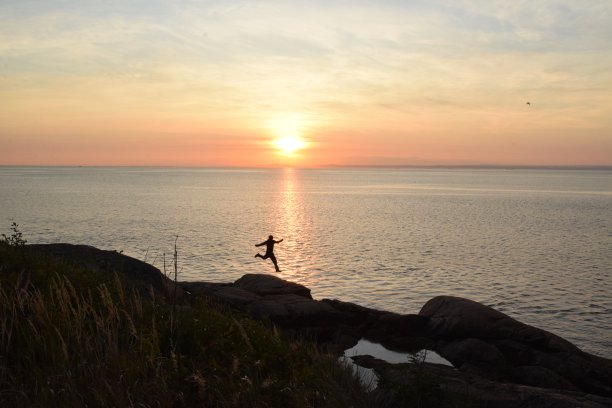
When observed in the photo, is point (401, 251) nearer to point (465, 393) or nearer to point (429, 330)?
point (429, 330)

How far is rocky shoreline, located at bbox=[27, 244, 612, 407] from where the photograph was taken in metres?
15.6

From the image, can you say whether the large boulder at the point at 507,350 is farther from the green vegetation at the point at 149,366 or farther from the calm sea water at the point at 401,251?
the green vegetation at the point at 149,366

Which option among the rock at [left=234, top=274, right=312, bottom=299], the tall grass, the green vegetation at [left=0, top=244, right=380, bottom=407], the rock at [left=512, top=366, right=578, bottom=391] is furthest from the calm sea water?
the tall grass

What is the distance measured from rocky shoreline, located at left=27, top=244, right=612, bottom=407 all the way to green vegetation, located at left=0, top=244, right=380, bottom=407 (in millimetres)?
6689

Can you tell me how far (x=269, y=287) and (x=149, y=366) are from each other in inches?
664

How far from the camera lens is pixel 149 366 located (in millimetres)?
6293

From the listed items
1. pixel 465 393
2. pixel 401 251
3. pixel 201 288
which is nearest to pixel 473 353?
pixel 465 393

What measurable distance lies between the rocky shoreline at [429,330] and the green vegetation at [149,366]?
263 inches

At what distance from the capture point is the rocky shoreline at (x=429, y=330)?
15570 millimetres

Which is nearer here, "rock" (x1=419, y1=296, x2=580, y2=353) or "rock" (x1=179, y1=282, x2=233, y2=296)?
"rock" (x1=419, y1=296, x2=580, y2=353)

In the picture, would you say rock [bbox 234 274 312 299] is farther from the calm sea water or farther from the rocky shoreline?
the calm sea water

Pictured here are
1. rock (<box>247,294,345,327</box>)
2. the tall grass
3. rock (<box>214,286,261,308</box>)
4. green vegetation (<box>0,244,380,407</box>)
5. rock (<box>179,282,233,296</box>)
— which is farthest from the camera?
rock (<box>179,282,233,296</box>)

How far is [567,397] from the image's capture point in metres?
9.51

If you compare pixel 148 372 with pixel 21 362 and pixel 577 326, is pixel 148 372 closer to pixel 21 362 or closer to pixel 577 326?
pixel 21 362
